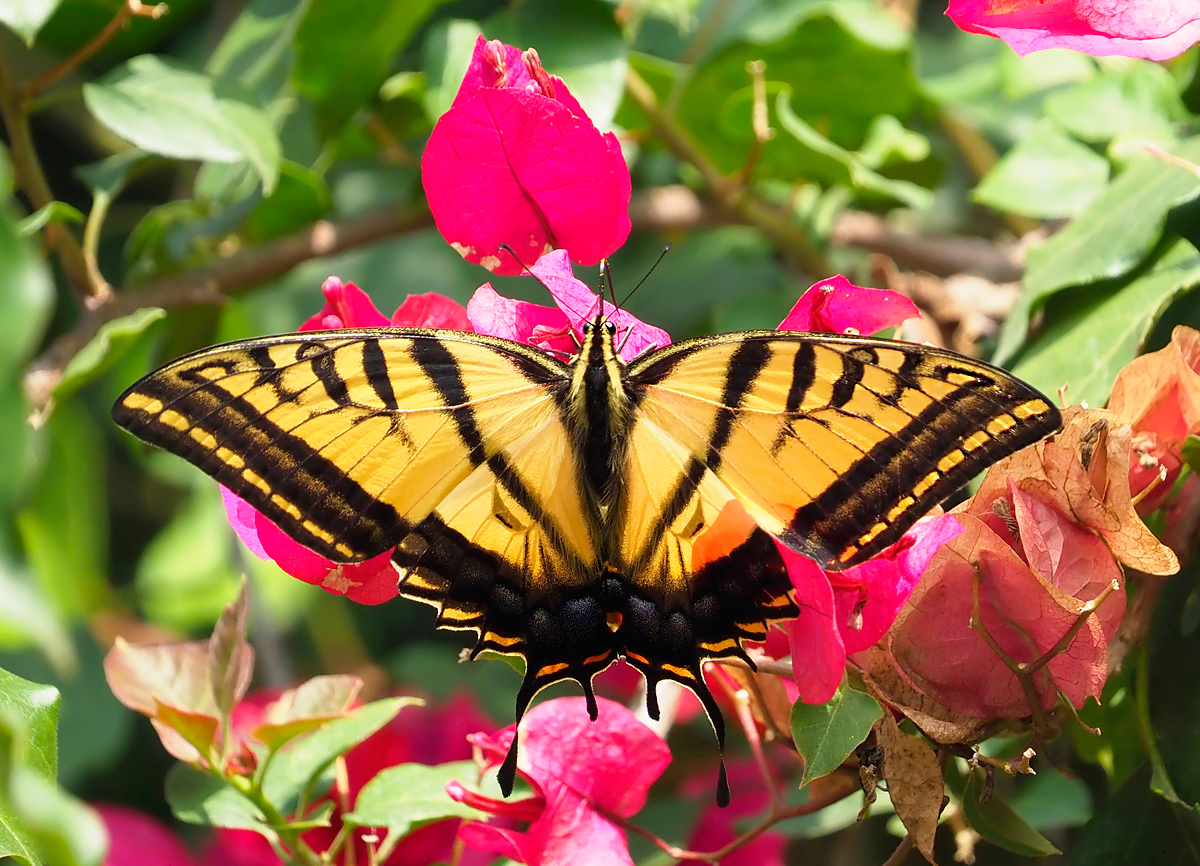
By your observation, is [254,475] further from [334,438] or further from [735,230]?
[735,230]

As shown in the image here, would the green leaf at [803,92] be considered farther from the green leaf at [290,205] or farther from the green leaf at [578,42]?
the green leaf at [290,205]

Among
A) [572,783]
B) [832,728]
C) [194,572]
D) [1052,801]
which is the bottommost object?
[194,572]

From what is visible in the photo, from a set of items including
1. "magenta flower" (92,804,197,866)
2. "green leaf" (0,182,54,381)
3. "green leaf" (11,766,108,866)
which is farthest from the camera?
"magenta flower" (92,804,197,866)

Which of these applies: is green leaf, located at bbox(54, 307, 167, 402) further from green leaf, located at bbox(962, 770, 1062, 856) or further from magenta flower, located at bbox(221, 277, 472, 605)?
green leaf, located at bbox(962, 770, 1062, 856)

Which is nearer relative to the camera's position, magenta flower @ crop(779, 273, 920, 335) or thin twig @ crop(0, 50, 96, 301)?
magenta flower @ crop(779, 273, 920, 335)

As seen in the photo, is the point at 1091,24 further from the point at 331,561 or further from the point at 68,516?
the point at 68,516

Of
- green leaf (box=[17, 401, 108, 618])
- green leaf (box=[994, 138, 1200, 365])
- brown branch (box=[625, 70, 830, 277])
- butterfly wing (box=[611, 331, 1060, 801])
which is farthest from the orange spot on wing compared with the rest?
green leaf (box=[17, 401, 108, 618])

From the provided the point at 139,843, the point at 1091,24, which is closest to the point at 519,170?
the point at 1091,24

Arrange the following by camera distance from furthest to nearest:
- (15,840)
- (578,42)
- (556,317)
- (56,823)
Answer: (578,42) → (556,317) → (15,840) → (56,823)
